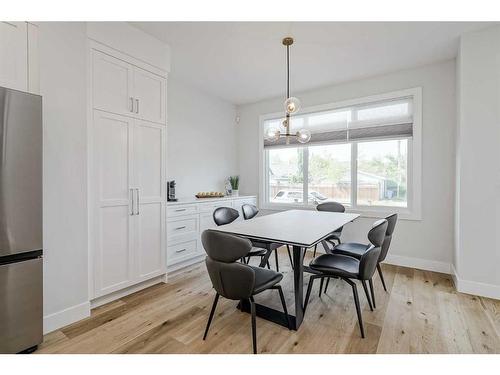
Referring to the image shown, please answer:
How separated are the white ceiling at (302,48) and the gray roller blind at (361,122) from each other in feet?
1.60

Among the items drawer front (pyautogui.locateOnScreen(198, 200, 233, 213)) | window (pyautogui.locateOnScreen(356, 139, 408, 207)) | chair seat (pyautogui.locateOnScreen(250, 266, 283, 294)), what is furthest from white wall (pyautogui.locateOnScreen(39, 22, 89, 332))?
window (pyautogui.locateOnScreen(356, 139, 408, 207))

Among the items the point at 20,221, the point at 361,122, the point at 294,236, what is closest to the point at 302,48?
the point at 361,122

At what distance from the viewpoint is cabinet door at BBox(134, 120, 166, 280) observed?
2719 mm

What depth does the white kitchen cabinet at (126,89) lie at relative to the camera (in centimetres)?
238

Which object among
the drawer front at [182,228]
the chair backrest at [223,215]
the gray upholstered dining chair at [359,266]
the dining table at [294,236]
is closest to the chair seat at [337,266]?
the gray upholstered dining chair at [359,266]

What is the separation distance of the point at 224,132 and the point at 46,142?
10.7 ft

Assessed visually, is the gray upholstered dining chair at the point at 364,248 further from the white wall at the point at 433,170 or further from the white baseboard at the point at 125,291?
the white baseboard at the point at 125,291

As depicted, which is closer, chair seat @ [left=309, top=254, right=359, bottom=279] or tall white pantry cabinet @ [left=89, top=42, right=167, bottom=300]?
chair seat @ [left=309, top=254, right=359, bottom=279]

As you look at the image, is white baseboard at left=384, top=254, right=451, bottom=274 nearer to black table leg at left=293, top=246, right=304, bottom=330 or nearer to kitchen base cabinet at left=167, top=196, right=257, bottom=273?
black table leg at left=293, top=246, right=304, bottom=330

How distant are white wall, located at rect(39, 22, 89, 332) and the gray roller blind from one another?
3305 millimetres
